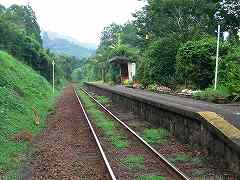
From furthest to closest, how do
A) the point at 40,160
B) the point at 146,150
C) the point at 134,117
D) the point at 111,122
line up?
the point at 134,117, the point at 111,122, the point at 146,150, the point at 40,160

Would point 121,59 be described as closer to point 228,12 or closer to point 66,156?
point 228,12

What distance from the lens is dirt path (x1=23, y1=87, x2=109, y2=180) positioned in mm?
9641

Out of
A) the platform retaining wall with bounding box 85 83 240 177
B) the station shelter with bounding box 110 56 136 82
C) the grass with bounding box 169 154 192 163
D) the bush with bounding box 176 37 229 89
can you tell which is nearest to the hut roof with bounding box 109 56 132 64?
→ the station shelter with bounding box 110 56 136 82

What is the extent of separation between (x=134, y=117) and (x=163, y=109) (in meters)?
5.60

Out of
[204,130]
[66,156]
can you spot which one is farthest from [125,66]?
[204,130]

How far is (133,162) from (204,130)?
7.20ft

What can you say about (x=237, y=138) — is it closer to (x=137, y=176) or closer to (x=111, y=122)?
(x=137, y=176)

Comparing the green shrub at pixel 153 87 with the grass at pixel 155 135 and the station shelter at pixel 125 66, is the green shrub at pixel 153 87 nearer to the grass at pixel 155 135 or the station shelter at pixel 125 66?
the grass at pixel 155 135

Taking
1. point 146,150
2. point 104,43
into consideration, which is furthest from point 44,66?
Answer: point 104,43

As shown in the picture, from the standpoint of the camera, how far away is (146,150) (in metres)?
12.3

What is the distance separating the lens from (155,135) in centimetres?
1501

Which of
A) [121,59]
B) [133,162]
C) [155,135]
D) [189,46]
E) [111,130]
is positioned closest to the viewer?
[133,162]

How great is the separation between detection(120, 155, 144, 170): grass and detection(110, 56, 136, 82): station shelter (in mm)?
40488

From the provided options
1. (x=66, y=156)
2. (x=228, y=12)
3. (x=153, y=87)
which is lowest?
(x=66, y=156)
